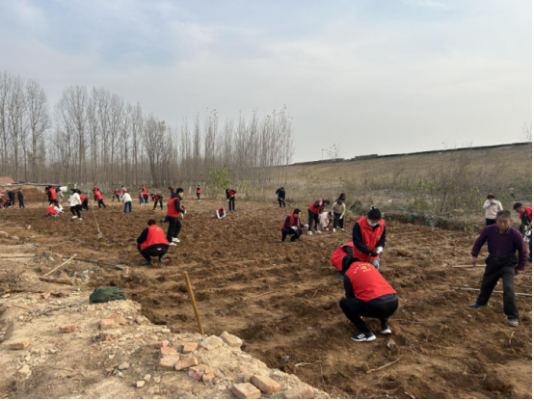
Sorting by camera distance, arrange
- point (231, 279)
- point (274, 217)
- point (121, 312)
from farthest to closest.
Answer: point (274, 217), point (231, 279), point (121, 312)

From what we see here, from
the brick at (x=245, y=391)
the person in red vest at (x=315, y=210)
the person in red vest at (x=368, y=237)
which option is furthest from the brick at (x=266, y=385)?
the person in red vest at (x=315, y=210)

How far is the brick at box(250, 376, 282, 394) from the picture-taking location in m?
2.64

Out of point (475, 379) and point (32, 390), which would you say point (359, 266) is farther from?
point (32, 390)

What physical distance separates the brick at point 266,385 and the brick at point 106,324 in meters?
2.18

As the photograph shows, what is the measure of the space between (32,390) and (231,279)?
12.3ft

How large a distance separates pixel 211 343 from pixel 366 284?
188cm

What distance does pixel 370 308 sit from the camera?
153 inches

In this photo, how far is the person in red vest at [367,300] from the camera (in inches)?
153

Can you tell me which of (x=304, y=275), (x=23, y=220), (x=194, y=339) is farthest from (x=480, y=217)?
(x=23, y=220)

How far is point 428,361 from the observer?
354 cm

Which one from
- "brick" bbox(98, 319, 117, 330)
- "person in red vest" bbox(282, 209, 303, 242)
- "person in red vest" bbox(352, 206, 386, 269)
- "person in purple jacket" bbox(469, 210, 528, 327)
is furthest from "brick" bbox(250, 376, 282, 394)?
"person in red vest" bbox(282, 209, 303, 242)

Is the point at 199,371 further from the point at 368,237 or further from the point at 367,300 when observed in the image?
the point at 368,237

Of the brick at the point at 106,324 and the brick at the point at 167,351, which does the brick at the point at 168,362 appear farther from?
the brick at the point at 106,324

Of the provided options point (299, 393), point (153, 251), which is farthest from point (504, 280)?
point (153, 251)
